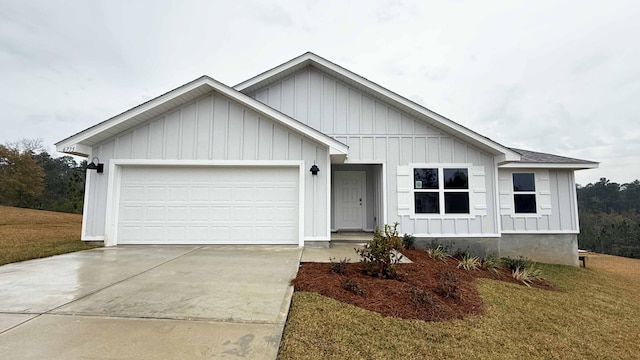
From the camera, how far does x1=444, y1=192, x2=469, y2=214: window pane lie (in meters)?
9.21

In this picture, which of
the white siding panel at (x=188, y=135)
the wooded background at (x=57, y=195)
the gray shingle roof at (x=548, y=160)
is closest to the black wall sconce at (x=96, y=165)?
the white siding panel at (x=188, y=135)

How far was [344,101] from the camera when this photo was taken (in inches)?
383

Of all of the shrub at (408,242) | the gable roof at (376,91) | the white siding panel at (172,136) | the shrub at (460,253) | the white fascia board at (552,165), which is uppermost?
the gable roof at (376,91)

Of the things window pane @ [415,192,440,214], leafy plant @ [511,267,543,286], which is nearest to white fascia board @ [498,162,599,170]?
window pane @ [415,192,440,214]

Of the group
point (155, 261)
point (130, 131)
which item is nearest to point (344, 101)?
point (130, 131)

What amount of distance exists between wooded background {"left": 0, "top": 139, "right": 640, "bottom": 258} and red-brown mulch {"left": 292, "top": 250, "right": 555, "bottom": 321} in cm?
2173

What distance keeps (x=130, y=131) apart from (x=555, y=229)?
14178mm

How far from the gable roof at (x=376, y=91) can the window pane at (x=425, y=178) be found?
1467mm

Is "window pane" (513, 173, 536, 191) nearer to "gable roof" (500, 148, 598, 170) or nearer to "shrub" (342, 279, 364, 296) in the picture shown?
"gable roof" (500, 148, 598, 170)

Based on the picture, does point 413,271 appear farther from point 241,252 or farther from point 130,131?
point 130,131

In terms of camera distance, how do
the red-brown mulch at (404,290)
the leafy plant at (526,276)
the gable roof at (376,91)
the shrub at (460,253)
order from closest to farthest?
the red-brown mulch at (404,290) < the leafy plant at (526,276) < the shrub at (460,253) < the gable roof at (376,91)

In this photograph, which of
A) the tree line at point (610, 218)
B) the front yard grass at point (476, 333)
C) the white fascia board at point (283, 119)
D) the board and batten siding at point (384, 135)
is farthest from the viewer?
the tree line at point (610, 218)

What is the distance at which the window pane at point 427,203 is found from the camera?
9.21 meters

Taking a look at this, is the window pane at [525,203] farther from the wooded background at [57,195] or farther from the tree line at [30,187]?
the tree line at [30,187]
